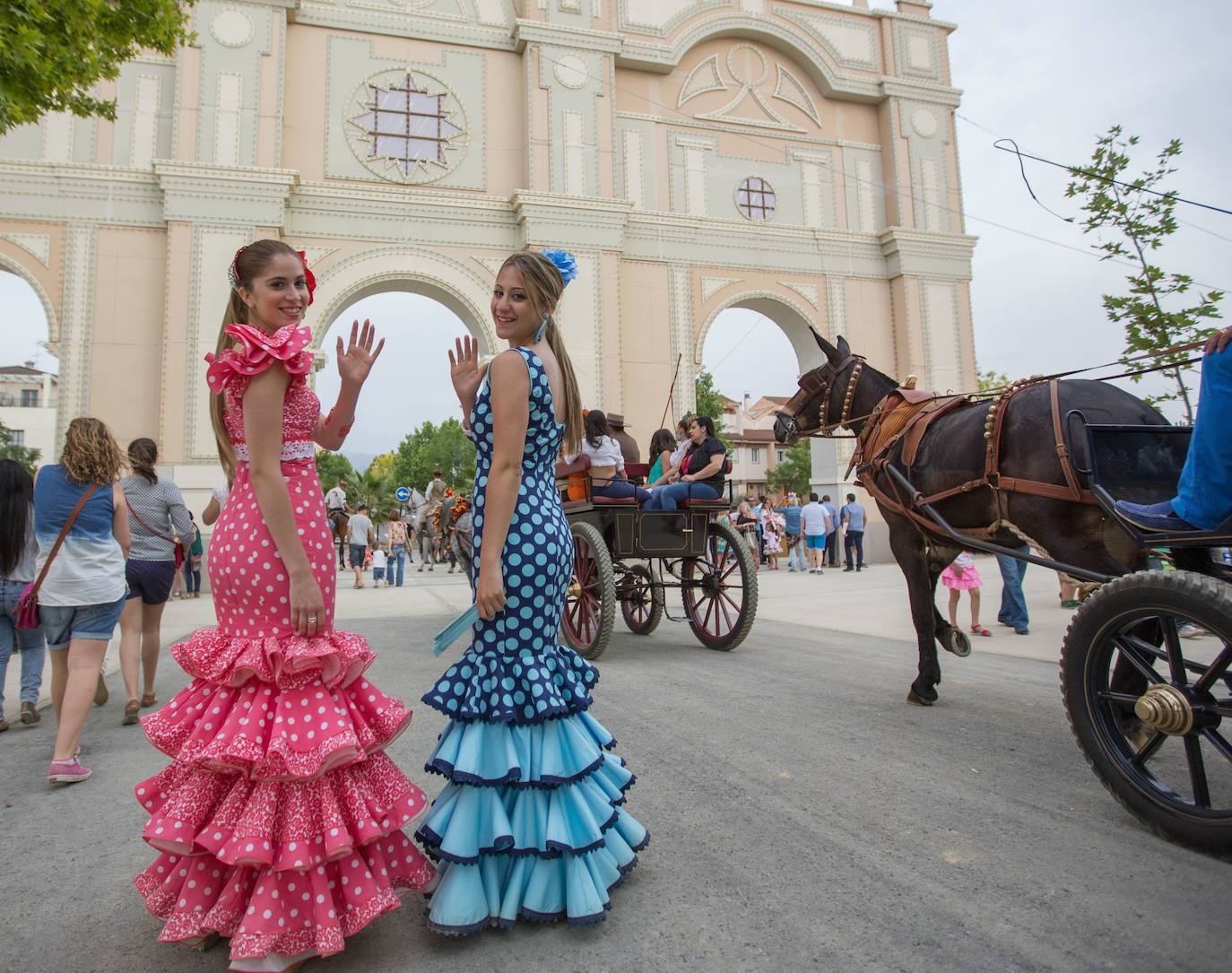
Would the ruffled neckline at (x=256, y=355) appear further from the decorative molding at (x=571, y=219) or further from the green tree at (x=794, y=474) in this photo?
the green tree at (x=794, y=474)

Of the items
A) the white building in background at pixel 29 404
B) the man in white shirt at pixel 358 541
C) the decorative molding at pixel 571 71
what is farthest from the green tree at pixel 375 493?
the decorative molding at pixel 571 71

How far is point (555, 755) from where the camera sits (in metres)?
2.05

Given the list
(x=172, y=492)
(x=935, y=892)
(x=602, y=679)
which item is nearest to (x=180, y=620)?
(x=172, y=492)

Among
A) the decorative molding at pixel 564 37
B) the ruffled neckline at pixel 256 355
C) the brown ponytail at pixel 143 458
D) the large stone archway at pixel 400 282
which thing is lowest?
the ruffled neckline at pixel 256 355

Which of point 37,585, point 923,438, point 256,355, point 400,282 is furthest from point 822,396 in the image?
point 400,282

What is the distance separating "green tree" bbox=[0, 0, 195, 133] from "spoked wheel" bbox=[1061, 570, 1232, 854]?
8107 mm

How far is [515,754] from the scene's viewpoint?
2.03 m

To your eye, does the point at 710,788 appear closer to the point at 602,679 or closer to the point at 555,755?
the point at 555,755

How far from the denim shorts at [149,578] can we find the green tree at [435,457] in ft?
135

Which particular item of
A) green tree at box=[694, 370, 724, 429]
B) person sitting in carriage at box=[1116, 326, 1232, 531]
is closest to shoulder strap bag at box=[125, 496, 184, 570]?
person sitting in carriage at box=[1116, 326, 1232, 531]

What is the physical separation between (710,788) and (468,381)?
186cm

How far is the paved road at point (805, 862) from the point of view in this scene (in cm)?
191

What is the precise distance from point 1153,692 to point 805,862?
1223mm

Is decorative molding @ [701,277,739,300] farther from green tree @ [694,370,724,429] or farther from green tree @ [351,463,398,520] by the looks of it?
green tree @ [351,463,398,520]
